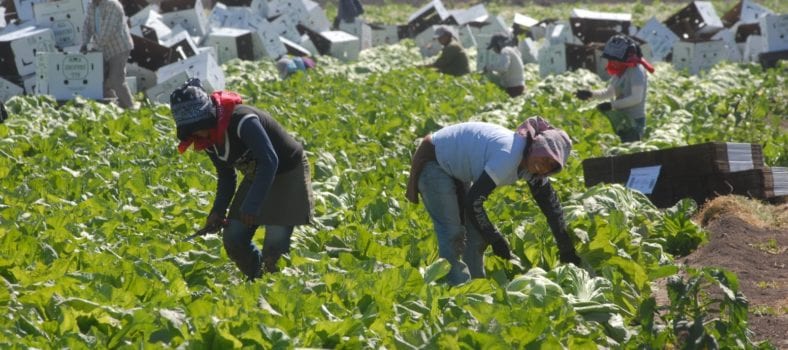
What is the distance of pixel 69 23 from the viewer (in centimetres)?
1528

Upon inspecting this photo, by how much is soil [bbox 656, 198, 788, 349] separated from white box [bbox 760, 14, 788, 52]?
11.8 metres

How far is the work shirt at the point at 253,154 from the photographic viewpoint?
5598 millimetres

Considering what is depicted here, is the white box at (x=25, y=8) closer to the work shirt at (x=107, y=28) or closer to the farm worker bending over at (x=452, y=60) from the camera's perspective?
the work shirt at (x=107, y=28)

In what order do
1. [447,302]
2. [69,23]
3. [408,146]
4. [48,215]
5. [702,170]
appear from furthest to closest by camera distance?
1. [69,23]
2. [408,146]
3. [702,170]
4. [48,215]
5. [447,302]

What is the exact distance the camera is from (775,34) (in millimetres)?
20453

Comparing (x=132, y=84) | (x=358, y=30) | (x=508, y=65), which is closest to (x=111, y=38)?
(x=132, y=84)

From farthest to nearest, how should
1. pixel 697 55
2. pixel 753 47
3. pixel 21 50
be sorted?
pixel 753 47 → pixel 697 55 → pixel 21 50

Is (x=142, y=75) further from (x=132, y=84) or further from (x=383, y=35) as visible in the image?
(x=383, y=35)

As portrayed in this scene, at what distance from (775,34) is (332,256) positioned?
1567cm

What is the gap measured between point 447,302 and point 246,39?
1552 cm

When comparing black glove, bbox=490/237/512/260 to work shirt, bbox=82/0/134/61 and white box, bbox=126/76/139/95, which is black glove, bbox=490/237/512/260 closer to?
work shirt, bbox=82/0/134/61

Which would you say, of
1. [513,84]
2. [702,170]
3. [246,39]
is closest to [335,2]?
[246,39]

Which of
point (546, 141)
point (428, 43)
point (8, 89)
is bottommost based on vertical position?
point (428, 43)

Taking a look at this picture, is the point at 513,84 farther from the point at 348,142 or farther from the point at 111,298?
the point at 111,298
